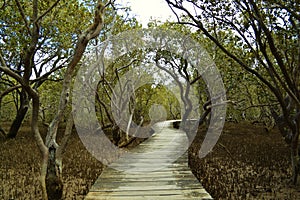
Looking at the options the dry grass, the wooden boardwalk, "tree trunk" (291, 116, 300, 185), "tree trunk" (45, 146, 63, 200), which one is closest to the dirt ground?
"tree trunk" (291, 116, 300, 185)

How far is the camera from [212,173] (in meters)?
6.38

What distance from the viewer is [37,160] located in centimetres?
756

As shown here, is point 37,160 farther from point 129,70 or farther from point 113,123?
point 129,70

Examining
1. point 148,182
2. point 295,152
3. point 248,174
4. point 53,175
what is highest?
point 295,152

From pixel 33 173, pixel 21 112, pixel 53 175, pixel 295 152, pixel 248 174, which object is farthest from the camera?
pixel 21 112

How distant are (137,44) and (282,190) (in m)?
7.66

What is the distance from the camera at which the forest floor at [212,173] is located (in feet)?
16.2

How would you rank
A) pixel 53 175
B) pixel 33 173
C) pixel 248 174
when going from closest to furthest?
pixel 53 175, pixel 33 173, pixel 248 174

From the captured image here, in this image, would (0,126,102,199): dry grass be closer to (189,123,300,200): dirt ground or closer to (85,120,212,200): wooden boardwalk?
(85,120,212,200): wooden boardwalk

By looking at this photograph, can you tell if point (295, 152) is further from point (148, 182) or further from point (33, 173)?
point (33, 173)

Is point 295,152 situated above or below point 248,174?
above

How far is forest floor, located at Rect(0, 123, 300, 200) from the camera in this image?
16.2ft

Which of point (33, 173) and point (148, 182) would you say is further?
point (33, 173)

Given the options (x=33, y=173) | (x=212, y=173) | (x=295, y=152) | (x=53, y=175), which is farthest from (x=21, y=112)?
(x=295, y=152)
